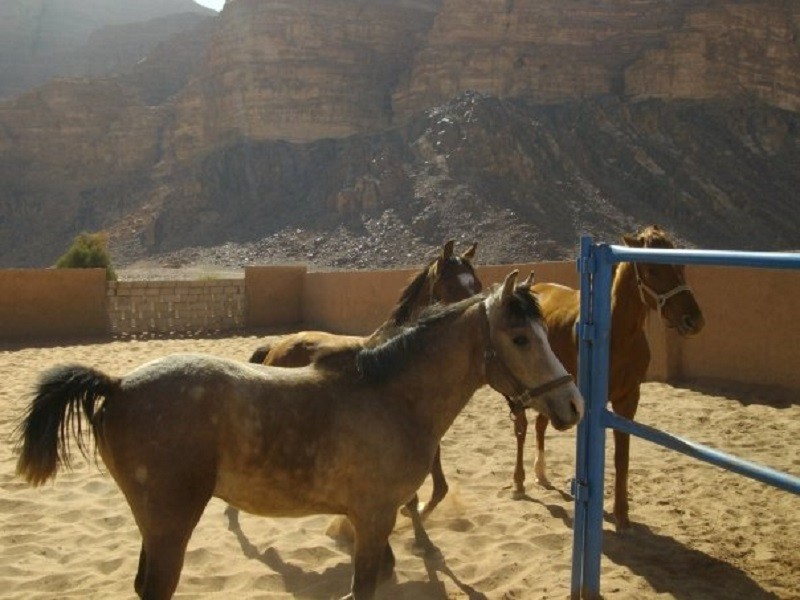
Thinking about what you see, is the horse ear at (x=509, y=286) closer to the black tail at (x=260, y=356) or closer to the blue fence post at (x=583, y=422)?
the blue fence post at (x=583, y=422)

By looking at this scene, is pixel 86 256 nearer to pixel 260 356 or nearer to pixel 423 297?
pixel 260 356

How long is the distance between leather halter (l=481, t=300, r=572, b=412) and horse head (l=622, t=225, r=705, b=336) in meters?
1.99

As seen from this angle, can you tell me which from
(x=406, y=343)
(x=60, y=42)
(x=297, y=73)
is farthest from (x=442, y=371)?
(x=60, y=42)

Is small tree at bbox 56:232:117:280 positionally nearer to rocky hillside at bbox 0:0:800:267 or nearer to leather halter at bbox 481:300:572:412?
rocky hillside at bbox 0:0:800:267

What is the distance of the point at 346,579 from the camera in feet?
15.6

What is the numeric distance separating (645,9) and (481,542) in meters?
80.1

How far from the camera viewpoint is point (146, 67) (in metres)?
100

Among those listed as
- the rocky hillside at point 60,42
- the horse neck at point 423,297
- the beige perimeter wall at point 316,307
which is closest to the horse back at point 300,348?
the horse neck at point 423,297

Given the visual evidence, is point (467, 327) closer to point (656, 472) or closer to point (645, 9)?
point (656, 472)

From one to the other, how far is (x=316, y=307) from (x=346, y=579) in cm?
1607

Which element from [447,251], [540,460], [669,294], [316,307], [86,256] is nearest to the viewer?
[669,294]

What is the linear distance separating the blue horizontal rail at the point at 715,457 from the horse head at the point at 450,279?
1.97 m

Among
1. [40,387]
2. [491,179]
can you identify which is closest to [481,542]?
[40,387]

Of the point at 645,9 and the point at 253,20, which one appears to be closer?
the point at 645,9
